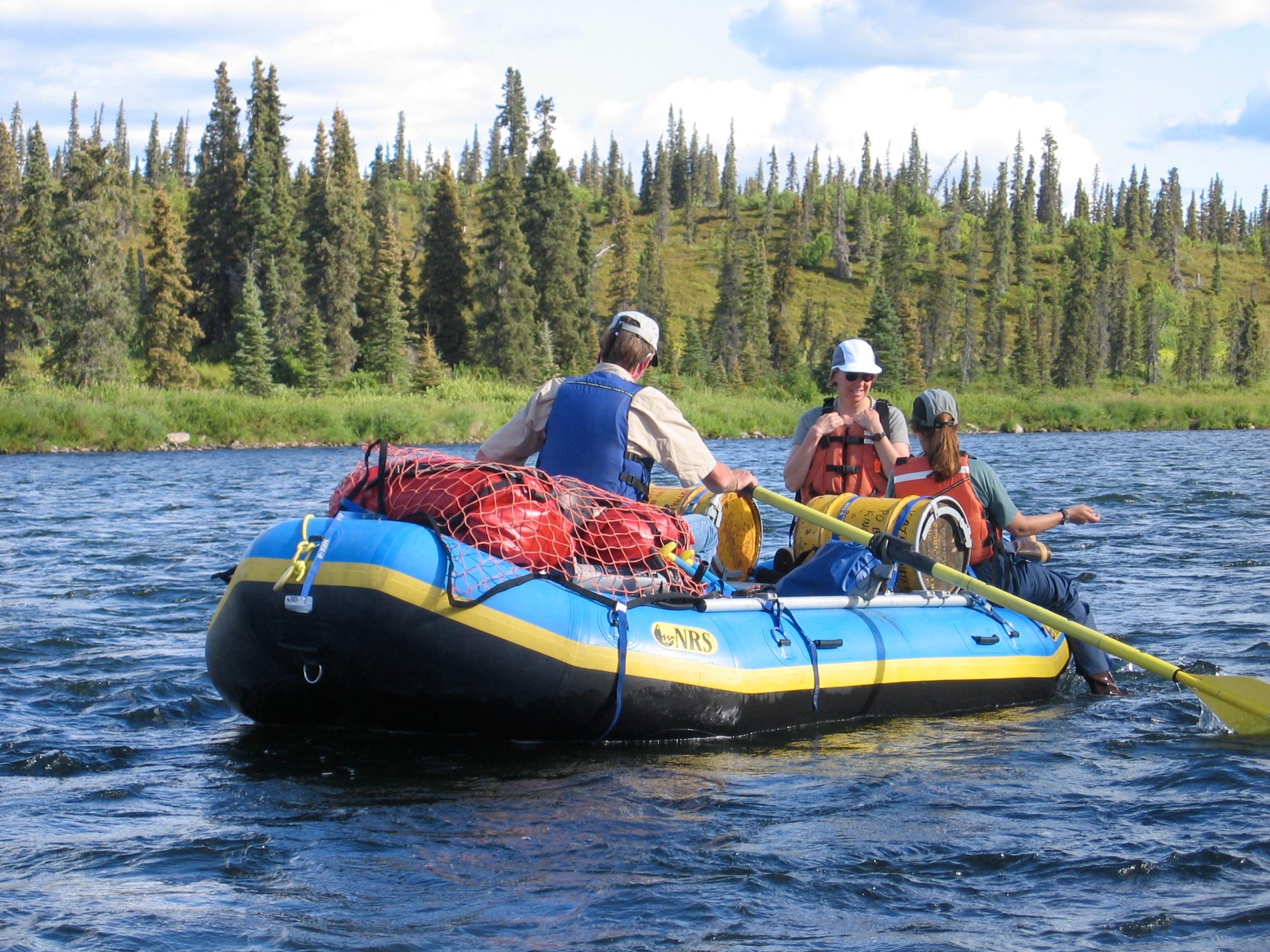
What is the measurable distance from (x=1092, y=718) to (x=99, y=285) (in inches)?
1938

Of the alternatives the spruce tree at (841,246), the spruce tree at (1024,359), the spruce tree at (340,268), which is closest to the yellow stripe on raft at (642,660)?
the spruce tree at (340,268)

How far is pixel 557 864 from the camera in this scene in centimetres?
546

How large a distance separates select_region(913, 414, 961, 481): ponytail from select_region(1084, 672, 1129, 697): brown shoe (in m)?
1.74

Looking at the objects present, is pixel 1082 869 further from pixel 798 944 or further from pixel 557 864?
Result: pixel 557 864

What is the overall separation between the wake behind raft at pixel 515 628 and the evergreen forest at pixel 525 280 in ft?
112

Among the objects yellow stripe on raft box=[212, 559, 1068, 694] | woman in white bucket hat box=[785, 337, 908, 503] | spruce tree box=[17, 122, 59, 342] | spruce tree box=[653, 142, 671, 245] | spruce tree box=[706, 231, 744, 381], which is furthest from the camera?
spruce tree box=[653, 142, 671, 245]

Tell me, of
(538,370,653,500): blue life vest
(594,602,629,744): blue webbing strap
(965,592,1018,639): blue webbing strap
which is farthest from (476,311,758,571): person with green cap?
(965,592,1018,639): blue webbing strap

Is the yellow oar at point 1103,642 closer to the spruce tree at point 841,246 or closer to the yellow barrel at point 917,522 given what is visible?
the yellow barrel at point 917,522

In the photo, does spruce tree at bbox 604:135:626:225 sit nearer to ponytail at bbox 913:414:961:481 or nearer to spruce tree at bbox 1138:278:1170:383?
spruce tree at bbox 1138:278:1170:383

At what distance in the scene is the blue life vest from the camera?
7039 millimetres

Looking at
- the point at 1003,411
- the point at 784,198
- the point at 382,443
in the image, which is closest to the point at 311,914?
the point at 382,443

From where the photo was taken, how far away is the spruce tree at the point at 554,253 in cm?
6506

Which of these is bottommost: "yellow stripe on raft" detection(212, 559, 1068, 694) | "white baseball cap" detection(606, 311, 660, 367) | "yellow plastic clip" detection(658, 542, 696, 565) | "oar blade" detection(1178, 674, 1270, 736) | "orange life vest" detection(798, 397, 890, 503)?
"oar blade" detection(1178, 674, 1270, 736)

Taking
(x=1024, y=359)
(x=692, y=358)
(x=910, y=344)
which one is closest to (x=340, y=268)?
(x=692, y=358)
